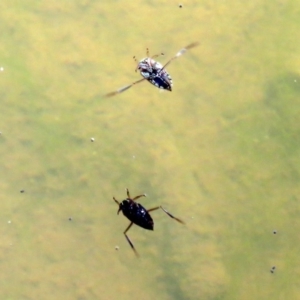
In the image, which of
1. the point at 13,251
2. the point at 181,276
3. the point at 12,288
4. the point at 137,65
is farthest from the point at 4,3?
the point at 181,276

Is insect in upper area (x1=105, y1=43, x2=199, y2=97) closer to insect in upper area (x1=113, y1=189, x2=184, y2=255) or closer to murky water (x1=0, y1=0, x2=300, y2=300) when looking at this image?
murky water (x1=0, y1=0, x2=300, y2=300)

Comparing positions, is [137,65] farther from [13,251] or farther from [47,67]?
[13,251]

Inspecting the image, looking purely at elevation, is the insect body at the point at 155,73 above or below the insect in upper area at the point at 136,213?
above

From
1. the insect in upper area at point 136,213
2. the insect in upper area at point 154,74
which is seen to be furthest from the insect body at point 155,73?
the insect in upper area at point 136,213

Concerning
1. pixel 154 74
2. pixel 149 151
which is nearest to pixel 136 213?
pixel 149 151

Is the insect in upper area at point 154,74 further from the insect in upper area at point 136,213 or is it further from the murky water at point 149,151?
the insect in upper area at point 136,213

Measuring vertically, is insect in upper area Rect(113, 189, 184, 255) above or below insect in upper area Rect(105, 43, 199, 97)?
below

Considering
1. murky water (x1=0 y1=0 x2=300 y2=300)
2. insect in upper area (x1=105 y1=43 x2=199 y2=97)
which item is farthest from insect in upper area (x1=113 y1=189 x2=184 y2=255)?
insect in upper area (x1=105 y1=43 x2=199 y2=97)

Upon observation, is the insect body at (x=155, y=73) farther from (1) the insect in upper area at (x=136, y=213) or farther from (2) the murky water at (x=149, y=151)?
(1) the insect in upper area at (x=136, y=213)

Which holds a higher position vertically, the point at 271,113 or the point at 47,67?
the point at 271,113
